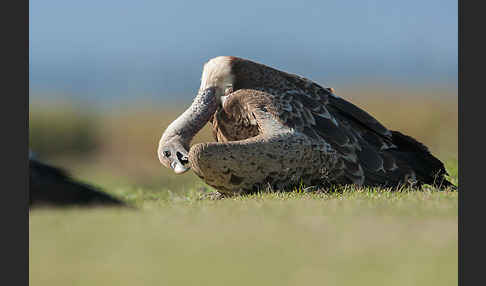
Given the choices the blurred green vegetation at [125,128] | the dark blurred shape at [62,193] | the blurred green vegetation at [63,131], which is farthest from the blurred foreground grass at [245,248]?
the blurred green vegetation at [63,131]

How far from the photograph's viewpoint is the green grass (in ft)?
13.5

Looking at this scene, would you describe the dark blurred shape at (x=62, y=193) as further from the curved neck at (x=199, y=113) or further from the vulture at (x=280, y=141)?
the curved neck at (x=199, y=113)

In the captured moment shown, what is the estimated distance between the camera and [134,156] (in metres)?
27.8

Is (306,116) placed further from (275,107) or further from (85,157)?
A: (85,157)

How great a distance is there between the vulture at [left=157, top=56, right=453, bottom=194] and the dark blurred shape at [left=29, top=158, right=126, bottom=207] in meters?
2.59

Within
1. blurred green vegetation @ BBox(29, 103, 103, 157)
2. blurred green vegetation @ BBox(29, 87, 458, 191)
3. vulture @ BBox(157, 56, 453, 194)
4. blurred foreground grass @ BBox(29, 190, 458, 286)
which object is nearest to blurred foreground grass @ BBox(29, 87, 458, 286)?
blurred foreground grass @ BBox(29, 190, 458, 286)

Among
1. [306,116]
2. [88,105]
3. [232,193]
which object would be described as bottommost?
[88,105]

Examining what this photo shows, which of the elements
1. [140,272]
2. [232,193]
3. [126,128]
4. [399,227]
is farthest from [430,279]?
[126,128]

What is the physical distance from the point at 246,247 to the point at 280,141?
13.9 feet

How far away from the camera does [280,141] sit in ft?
28.5

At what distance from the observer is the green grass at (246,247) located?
411 cm

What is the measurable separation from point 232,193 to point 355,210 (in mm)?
3033
